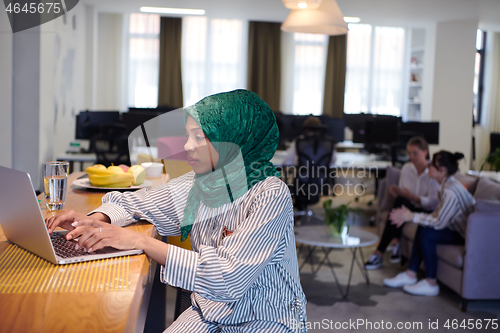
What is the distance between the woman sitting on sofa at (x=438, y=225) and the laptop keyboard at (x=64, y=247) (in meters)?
2.75

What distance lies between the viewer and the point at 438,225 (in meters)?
3.31

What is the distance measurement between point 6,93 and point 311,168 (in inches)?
123

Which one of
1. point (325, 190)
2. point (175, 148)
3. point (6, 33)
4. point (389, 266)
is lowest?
point (389, 266)

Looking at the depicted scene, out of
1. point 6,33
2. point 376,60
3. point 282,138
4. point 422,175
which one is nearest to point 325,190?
point 282,138

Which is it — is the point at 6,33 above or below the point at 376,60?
below

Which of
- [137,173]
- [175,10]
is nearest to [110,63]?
[175,10]

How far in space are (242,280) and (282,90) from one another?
9763 mm

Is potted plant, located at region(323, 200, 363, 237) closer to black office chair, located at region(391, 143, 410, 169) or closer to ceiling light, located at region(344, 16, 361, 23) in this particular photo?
black office chair, located at region(391, 143, 410, 169)

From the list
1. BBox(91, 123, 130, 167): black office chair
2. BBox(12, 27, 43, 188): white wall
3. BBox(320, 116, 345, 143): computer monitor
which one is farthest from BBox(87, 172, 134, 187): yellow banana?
BBox(320, 116, 345, 143): computer monitor

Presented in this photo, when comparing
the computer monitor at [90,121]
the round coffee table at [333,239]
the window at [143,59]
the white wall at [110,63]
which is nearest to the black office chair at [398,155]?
the round coffee table at [333,239]

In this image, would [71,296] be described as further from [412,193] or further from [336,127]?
[336,127]

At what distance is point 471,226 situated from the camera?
3.04 m

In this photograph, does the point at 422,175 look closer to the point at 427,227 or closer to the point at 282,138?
the point at 427,227

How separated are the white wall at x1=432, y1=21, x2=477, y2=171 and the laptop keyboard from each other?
802 cm
